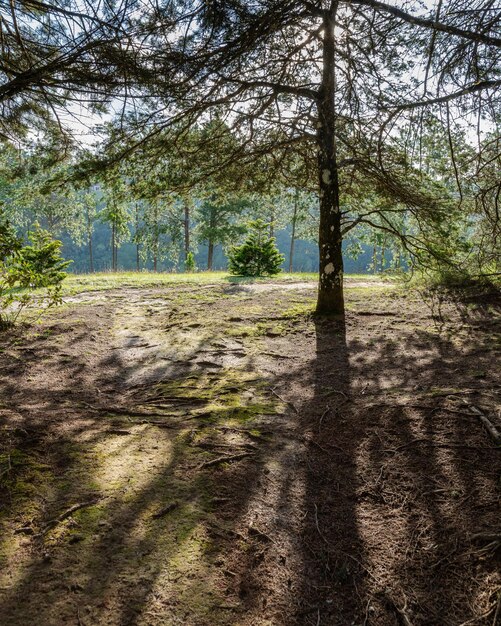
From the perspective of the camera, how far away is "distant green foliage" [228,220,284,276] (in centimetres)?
1385

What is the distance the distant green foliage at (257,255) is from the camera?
13.9 meters

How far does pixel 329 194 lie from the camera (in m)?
6.43

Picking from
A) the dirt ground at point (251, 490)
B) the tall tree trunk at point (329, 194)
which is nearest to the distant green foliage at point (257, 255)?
the tall tree trunk at point (329, 194)

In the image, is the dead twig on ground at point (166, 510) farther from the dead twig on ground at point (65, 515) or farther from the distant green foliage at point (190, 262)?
the distant green foliage at point (190, 262)

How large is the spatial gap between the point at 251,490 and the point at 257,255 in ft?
39.2

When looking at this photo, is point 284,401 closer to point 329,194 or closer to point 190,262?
point 329,194

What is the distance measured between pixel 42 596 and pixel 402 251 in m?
6.58

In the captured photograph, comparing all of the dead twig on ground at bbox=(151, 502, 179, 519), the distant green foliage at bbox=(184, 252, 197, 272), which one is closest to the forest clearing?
the dead twig on ground at bbox=(151, 502, 179, 519)

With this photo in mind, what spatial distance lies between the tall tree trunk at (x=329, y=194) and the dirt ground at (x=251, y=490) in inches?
81.1

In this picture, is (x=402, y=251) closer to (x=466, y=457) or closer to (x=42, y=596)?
(x=466, y=457)

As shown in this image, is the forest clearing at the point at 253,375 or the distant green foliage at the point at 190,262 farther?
the distant green foliage at the point at 190,262

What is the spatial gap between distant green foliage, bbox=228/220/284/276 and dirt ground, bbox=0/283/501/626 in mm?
9177

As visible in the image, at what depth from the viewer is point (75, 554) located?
70.2 inches

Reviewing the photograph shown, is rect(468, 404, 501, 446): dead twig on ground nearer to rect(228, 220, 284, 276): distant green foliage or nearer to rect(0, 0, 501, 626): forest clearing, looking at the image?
rect(0, 0, 501, 626): forest clearing
